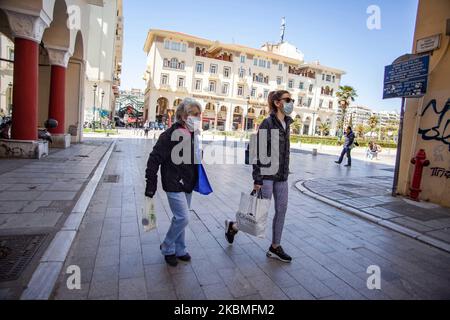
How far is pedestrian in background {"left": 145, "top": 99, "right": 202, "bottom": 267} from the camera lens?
122 inches

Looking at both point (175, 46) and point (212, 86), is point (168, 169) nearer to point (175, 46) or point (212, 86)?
point (175, 46)

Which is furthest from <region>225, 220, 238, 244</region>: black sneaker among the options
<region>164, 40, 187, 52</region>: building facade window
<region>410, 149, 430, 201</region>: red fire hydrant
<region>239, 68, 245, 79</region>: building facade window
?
<region>239, 68, 245, 79</region>: building facade window

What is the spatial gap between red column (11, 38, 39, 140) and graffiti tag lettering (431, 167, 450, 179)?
1115 cm

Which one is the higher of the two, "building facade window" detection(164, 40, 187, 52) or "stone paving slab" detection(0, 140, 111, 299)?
"building facade window" detection(164, 40, 187, 52)

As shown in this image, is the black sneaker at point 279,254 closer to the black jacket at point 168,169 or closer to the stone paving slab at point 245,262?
the stone paving slab at point 245,262

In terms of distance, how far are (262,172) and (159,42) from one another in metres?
50.1

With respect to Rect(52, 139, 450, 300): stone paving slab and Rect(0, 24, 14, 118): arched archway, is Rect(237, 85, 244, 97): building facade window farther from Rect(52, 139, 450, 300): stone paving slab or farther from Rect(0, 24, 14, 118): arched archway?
Rect(52, 139, 450, 300): stone paving slab

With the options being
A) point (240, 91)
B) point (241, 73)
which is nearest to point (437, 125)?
point (240, 91)

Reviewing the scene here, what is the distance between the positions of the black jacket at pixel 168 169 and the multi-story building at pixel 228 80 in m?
41.6

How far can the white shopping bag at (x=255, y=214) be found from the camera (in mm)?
3336

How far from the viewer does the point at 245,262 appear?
347 cm
